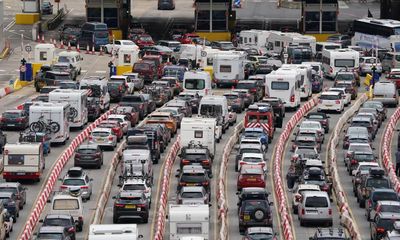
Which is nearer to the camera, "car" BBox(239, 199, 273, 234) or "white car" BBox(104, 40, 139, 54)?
"car" BBox(239, 199, 273, 234)

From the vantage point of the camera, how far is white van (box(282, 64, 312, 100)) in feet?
356

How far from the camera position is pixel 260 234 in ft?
210

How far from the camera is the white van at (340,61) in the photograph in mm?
122562

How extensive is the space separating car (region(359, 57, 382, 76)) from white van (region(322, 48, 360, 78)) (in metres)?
1.59

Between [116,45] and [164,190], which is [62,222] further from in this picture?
[116,45]

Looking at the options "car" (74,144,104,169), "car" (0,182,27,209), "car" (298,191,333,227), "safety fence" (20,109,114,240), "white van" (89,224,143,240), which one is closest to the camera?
"white van" (89,224,143,240)

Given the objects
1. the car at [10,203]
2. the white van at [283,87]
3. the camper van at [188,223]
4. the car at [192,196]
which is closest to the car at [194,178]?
the car at [192,196]

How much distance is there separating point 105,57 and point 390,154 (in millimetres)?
47335

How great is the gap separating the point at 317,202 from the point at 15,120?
28.6 m

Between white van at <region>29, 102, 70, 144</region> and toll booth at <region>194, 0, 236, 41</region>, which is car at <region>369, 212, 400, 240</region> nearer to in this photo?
white van at <region>29, 102, 70, 144</region>

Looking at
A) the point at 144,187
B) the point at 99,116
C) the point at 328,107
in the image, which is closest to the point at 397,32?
→ the point at 328,107

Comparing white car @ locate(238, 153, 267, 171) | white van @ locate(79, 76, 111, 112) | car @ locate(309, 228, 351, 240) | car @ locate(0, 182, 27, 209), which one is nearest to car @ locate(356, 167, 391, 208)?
white car @ locate(238, 153, 267, 171)

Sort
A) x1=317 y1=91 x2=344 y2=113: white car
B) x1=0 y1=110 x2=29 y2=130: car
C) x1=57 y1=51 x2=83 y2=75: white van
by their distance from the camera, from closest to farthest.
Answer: x1=0 y1=110 x2=29 y2=130: car < x1=317 y1=91 x2=344 y2=113: white car < x1=57 y1=51 x2=83 y2=75: white van

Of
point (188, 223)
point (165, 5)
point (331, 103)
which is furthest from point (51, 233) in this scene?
point (165, 5)
